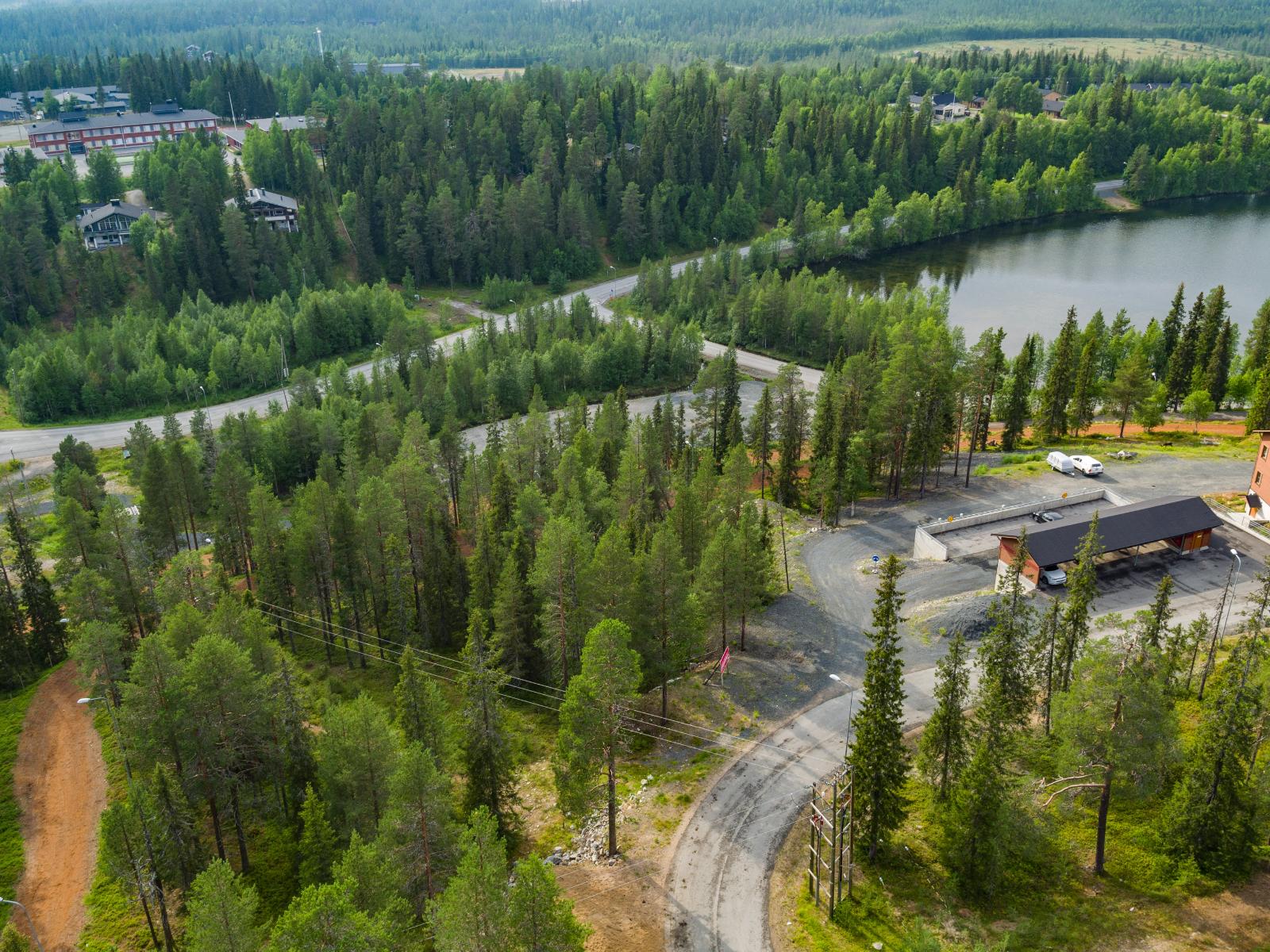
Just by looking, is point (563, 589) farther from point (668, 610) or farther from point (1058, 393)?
point (1058, 393)

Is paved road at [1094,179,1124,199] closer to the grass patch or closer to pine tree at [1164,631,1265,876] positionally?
pine tree at [1164,631,1265,876]

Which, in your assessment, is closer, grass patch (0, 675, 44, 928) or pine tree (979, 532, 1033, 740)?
pine tree (979, 532, 1033, 740)

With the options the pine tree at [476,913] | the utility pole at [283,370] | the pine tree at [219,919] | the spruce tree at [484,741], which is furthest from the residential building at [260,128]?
the pine tree at [476,913]

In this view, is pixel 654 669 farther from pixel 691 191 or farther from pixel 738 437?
pixel 691 191

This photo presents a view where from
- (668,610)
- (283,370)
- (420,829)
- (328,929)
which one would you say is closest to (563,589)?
(668,610)

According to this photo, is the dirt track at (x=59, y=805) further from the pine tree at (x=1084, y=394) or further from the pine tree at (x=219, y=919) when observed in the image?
the pine tree at (x=1084, y=394)

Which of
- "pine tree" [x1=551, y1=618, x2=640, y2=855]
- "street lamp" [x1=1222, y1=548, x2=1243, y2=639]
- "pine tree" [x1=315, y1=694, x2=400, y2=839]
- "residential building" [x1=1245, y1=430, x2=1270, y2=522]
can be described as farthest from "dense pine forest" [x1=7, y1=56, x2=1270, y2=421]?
"residential building" [x1=1245, y1=430, x2=1270, y2=522]
